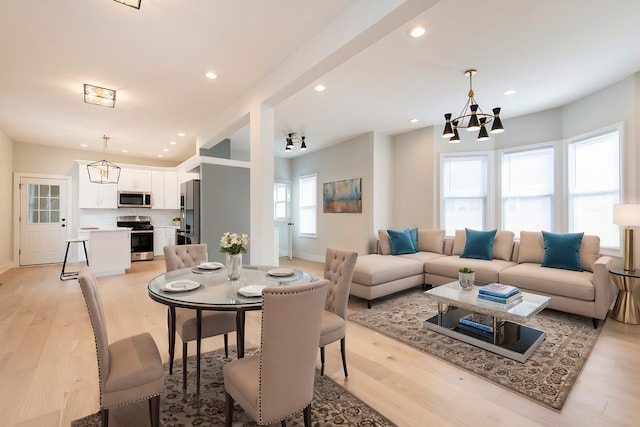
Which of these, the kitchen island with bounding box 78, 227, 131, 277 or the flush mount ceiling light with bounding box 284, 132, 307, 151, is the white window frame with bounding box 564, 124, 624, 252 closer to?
the flush mount ceiling light with bounding box 284, 132, 307, 151

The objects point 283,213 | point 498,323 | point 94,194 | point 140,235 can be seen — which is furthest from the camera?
point 283,213

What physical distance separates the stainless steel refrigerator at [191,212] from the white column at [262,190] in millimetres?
2201

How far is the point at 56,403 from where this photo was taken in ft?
6.31

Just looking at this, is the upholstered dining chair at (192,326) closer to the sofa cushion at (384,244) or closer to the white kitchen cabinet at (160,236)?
the sofa cushion at (384,244)

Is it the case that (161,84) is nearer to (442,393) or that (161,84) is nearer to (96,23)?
(96,23)

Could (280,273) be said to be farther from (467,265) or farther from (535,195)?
(535,195)

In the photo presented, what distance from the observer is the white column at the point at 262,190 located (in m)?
3.53

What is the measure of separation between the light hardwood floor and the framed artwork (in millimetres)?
3586

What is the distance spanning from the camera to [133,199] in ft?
24.5

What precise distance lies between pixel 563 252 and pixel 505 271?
74 cm

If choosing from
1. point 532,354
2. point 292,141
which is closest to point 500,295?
point 532,354

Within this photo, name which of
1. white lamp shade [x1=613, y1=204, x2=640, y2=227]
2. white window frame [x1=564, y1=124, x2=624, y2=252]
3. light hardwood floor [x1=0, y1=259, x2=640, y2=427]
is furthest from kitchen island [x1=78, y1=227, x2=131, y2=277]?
white window frame [x1=564, y1=124, x2=624, y2=252]

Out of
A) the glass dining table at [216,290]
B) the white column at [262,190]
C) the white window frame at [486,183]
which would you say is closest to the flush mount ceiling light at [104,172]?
the white column at [262,190]

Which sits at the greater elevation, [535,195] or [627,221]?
[535,195]
